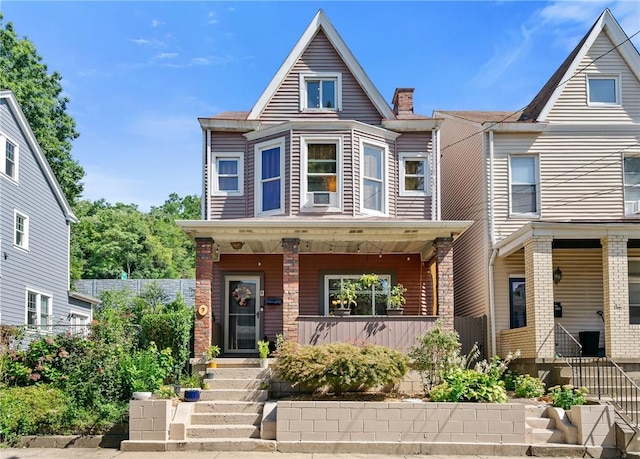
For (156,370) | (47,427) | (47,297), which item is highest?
(47,297)

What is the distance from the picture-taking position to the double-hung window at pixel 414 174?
18.1 meters

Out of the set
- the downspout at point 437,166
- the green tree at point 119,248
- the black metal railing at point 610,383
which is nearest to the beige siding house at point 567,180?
the downspout at point 437,166

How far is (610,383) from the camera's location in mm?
13977

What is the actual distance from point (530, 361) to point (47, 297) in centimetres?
1516

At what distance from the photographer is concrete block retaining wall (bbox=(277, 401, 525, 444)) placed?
11750mm

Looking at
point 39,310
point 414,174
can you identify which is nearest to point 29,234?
point 39,310

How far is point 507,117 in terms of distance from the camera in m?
19.5

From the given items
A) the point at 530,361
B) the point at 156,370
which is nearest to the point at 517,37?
the point at 530,361

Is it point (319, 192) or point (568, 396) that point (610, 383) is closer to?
point (568, 396)

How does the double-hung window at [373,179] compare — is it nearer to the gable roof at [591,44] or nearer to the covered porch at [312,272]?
the covered porch at [312,272]

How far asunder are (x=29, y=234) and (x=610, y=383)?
16488mm

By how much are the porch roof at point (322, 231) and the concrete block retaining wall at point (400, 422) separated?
480 cm

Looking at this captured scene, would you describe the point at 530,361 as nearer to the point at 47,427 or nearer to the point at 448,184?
the point at 448,184

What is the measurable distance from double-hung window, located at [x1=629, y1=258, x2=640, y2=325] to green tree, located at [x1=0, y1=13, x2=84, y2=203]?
2465 cm
